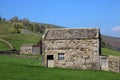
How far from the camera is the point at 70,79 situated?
31281 mm

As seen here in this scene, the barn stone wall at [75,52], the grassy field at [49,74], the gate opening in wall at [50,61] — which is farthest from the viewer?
the gate opening in wall at [50,61]

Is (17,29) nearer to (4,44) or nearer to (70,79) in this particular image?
(4,44)

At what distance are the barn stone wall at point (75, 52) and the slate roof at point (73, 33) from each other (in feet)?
2.61

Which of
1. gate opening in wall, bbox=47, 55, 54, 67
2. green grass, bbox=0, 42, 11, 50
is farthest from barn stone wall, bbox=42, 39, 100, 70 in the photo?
green grass, bbox=0, 42, 11, 50

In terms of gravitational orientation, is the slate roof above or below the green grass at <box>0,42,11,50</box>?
above

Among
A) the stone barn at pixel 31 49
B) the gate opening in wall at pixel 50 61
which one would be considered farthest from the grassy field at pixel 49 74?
the stone barn at pixel 31 49

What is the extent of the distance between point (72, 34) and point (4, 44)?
6450 centimetres

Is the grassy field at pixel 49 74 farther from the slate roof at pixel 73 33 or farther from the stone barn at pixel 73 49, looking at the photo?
the slate roof at pixel 73 33

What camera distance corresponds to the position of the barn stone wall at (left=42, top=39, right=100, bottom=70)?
46625 millimetres

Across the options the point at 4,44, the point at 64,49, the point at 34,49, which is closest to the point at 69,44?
the point at 64,49

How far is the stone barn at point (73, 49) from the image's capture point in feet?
153

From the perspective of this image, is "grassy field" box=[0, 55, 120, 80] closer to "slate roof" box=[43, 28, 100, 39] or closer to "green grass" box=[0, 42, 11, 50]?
"slate roof" box=[43, 28, 100, 39]

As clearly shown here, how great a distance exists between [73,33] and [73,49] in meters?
3.38

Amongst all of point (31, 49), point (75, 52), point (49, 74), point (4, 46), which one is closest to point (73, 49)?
point (75, 52)
